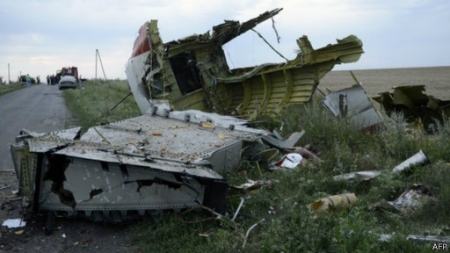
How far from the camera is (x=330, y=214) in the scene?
411 cm

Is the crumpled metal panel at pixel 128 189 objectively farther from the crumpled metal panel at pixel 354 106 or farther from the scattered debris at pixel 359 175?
the crumpled metal panel at pixel 354 106

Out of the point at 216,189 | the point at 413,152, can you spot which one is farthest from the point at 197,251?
the point at 413,152

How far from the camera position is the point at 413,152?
6195 mm

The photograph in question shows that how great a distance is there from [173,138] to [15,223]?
2310mm

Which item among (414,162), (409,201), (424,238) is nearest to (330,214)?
(424,238)

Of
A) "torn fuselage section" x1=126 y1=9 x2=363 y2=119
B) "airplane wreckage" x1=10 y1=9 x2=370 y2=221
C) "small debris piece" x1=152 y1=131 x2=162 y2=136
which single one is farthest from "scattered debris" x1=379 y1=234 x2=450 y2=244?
"torn fuselage section" x1=126 y1=9 x2=363 y2=119

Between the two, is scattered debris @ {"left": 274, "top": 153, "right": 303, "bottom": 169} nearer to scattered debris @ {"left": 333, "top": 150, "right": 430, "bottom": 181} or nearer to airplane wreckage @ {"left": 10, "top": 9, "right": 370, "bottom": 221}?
airplane wreckage @ {"left": 10, "top": 9, "right": 370, "bottom": 221}

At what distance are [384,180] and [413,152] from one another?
148 cm

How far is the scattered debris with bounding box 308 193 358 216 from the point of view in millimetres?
4410

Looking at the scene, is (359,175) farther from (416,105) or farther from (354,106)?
(416,105)

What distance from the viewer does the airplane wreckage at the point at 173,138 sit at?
4543 millimetres

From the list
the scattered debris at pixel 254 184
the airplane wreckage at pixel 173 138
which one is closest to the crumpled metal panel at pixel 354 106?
the airplane wreckage at pixel 173 138

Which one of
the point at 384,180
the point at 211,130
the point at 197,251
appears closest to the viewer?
the point at 197,251

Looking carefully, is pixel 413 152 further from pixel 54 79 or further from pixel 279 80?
pixel 54 79
